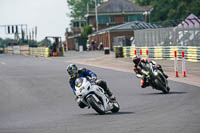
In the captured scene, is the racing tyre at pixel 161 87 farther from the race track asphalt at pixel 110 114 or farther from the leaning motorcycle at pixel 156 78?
the race track asphalt at pixel 110 114

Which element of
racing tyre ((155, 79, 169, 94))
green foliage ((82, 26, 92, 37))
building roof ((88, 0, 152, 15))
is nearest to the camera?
racing tyre ((155, 79, 169, 94))

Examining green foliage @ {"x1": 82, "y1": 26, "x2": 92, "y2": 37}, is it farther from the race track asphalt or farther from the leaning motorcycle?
the leaning motorcycle

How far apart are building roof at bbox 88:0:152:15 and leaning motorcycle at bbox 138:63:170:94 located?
92.6 metres

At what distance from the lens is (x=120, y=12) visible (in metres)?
110

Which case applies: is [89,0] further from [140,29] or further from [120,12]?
[140,29]

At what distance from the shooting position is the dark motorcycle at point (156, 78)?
52.4 feet

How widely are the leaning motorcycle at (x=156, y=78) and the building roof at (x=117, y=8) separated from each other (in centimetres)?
9264

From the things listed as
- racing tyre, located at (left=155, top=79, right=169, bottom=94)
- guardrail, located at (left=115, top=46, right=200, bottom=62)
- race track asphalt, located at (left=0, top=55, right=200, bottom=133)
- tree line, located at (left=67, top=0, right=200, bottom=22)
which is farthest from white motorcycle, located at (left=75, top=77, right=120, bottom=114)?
tree line, located at (left=67, top=0, right=200, bottom=22)

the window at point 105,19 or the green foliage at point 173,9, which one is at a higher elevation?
the green foliage at point 173,9

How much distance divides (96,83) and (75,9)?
150 metres

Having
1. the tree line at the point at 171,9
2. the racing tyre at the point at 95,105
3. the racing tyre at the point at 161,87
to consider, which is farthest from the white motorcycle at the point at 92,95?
the tree line at the point at 171,9

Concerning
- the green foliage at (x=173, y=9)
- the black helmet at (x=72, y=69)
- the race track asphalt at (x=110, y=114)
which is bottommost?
the race track asphalt at (x=110, y=114)

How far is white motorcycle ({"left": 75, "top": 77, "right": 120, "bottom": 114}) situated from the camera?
1177 centimetres

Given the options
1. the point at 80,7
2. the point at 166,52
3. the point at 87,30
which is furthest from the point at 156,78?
the point at 80,7
